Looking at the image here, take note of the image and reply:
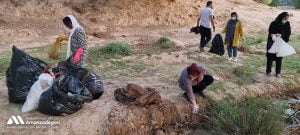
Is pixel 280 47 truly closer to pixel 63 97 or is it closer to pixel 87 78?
pixel 87 78

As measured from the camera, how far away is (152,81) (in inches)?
309

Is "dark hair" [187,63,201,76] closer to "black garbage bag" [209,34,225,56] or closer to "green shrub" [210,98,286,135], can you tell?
"green shrub" [210,98,286,135]

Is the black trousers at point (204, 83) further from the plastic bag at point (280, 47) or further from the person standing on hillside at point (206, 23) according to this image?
the person standing on hillside at point (206, 23)

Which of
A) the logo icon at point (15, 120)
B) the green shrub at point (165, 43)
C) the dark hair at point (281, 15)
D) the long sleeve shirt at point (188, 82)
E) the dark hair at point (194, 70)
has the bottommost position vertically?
the green shrub at point (165, 43)

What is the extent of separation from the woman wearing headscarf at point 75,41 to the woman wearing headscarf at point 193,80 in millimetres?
1486

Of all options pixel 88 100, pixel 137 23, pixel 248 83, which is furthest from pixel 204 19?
pixel 88 100

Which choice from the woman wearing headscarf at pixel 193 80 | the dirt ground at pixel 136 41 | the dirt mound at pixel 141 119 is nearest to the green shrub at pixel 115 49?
the dirt ground at pixel 136 41

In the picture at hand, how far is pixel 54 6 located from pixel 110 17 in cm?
168

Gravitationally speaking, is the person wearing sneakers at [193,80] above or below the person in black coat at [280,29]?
below

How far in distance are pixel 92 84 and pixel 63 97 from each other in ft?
2.44

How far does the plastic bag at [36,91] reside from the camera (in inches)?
231

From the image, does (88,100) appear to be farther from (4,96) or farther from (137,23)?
(137,23)

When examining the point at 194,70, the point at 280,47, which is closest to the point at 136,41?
the point at 280,47

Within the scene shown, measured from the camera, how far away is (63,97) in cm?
575
